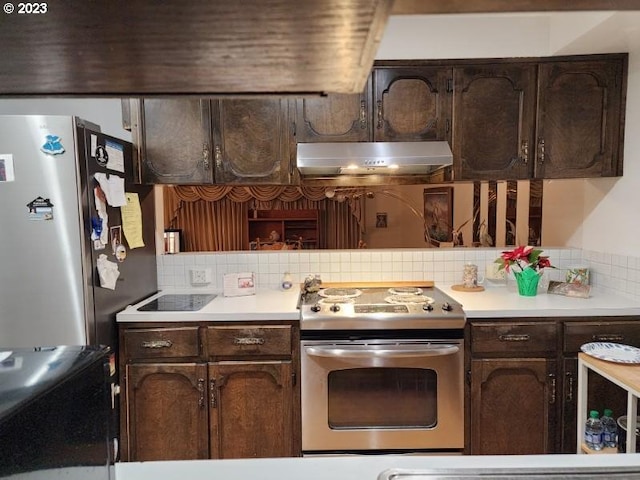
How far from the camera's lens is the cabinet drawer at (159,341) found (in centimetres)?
201

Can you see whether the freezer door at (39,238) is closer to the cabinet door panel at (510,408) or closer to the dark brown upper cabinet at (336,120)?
the dark brown upper cabinet at (336,120)

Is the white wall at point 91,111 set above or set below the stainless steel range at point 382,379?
above

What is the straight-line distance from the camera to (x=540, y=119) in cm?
224

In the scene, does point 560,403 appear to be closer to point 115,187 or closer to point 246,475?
point 246,475

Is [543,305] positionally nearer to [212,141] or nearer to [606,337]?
[606,337]

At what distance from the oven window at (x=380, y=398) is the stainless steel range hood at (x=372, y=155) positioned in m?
1.04

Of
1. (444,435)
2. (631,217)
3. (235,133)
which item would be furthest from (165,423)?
(631,217)

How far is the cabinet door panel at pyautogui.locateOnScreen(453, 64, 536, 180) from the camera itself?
87.9 inches

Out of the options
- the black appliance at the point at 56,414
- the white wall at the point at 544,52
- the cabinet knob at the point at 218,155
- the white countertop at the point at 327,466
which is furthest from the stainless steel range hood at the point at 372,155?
the black appliance at the point at 56,414

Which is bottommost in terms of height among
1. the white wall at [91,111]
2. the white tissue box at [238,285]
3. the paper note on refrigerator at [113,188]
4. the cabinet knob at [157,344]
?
the cabinet knob at [157,344]

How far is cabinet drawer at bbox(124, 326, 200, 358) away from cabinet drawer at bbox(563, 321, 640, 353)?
1.84 metres

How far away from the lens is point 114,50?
462 mm

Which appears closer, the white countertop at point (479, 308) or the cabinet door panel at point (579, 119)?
the white countertop at point (479, 308)

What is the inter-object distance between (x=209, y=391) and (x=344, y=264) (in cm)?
107
